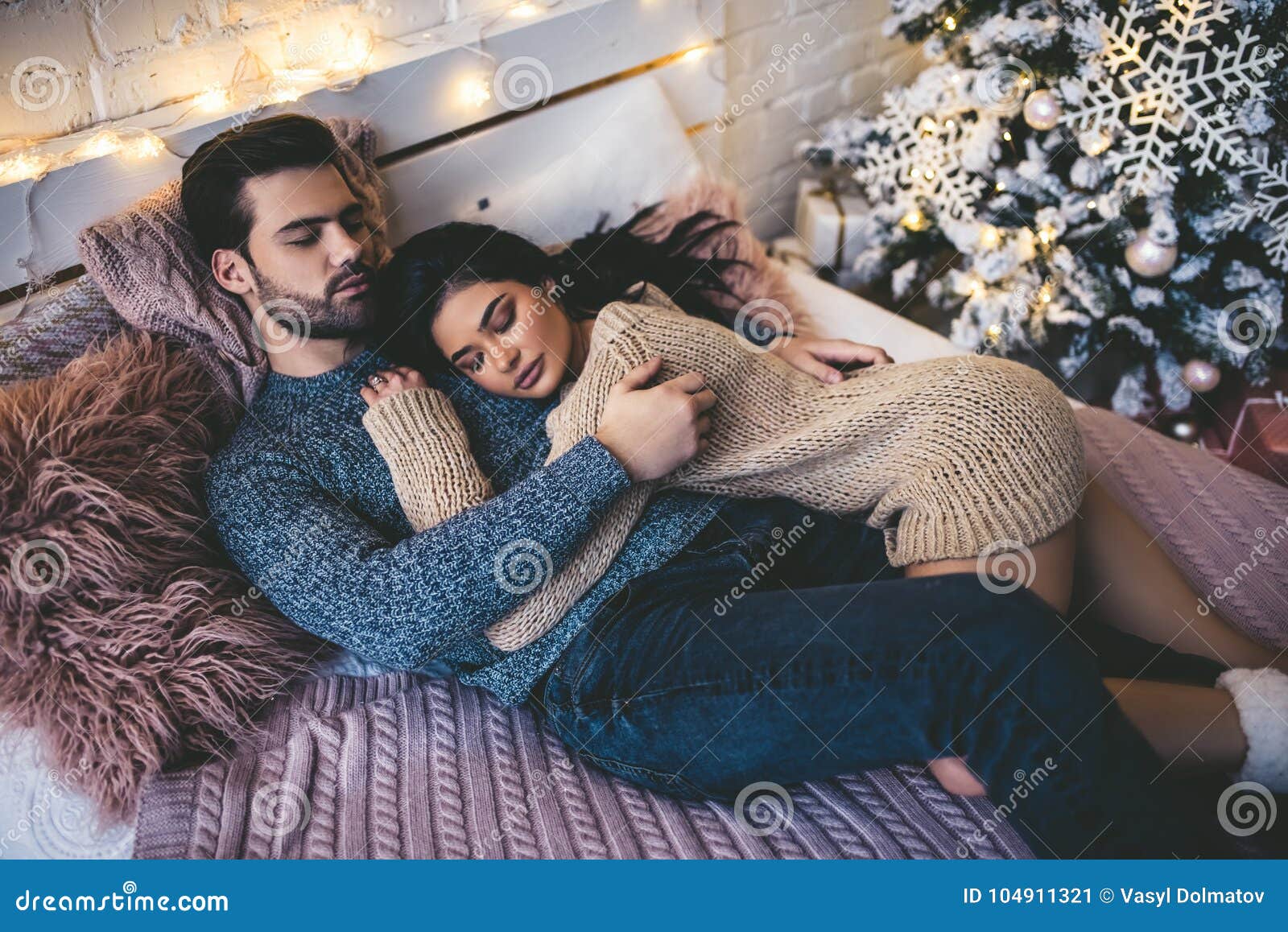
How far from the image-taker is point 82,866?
89cm

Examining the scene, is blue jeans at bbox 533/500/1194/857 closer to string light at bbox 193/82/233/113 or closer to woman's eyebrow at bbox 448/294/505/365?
woman's eyebrow at bbox 448/294/505/365

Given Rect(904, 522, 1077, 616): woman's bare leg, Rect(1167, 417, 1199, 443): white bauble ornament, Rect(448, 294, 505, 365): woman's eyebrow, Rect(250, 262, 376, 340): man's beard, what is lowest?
Rect(1167, 417, 1199, 443): white bauble ornament

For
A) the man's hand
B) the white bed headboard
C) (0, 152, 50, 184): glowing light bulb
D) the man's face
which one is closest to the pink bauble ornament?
the white bed headboard

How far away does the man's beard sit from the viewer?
1120 mm

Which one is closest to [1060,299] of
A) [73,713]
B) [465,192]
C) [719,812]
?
[465,192]

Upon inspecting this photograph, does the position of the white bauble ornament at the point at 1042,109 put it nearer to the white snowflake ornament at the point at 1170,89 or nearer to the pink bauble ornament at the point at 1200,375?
the white snowflake ornament at the point at 1170,89

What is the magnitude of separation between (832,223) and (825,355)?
87cm

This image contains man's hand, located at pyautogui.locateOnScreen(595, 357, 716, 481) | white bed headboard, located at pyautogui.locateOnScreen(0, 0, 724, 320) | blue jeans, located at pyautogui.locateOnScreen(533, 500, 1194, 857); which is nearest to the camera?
blue jeans, located at pyautogui.locateOnScreen(533, 500, 1194, 857)

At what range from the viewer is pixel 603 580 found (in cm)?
107

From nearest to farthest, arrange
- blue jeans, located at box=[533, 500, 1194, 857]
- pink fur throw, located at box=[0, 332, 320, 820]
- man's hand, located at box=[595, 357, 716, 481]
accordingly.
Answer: blue jeans, located at box=[533, 500, 1194, 857] → pink fur throw, located at box=[0, 332, 320, 820] → man's hand, located at box=[595, 357, 716, 481]

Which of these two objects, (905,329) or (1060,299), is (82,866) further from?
(1060,299)

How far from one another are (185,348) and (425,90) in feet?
1.89

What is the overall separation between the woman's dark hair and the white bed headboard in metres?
0.10

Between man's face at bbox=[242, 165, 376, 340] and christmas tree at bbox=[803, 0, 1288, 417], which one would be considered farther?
christmas tree at bbox=[803, 0, 1288, 417]
